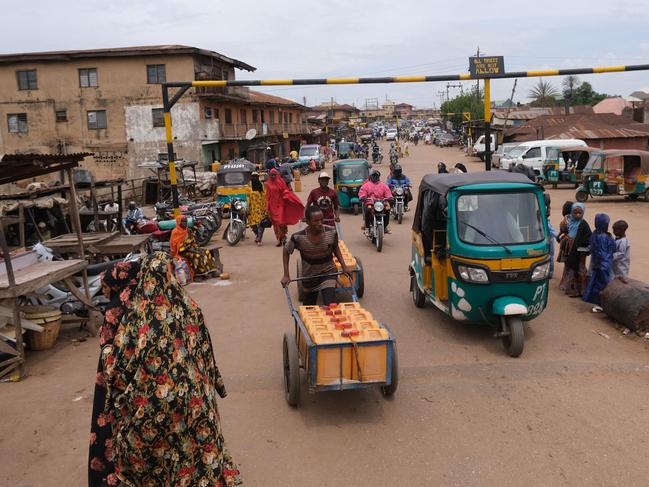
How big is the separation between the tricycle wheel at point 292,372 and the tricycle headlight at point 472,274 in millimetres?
2226

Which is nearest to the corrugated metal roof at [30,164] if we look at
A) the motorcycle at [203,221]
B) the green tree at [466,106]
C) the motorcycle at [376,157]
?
the motorcycle at [203,221]

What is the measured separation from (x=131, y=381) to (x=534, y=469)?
2.95 metres

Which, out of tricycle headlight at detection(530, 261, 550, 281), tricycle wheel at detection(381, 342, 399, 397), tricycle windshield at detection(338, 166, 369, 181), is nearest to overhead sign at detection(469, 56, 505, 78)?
tricycle headlight at detection(530, 261, 550, 281)

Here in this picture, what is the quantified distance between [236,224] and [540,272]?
920cm

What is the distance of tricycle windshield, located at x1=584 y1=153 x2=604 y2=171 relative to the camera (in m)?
20.8

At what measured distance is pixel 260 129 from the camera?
4500cm

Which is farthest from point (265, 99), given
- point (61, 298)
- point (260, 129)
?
point (61, 298)

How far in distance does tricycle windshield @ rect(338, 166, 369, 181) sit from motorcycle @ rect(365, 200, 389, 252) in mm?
6344

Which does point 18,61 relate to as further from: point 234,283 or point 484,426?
point 484,426

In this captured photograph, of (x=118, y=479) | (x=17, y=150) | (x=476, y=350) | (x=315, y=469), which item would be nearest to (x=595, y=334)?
(x=476, y=350)

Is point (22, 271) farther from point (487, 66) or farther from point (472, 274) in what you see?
point (487, 66)

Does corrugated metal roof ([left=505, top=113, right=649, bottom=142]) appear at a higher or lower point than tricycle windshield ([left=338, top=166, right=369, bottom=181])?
higher

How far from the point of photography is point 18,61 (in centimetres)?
3453

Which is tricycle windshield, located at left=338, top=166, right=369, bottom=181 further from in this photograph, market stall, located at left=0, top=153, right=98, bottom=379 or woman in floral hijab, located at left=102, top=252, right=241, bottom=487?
woman in floral hijab, located at left=102, top=252, right=241, bottom=487
